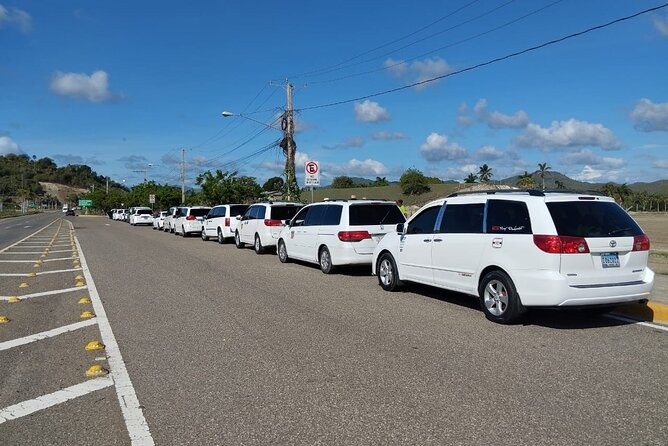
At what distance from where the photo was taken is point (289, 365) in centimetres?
578

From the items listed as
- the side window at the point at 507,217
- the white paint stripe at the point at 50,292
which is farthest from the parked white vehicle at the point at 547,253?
the white paint stripe at the point at 50,292

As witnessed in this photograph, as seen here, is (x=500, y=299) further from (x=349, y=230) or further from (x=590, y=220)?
(x=349, y=230)

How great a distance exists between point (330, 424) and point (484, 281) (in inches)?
170

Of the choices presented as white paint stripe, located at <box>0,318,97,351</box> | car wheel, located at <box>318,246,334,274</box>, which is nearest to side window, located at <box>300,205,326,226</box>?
car wheel, located at <box>318,246,334,274</box>

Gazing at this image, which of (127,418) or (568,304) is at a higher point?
(568,304)

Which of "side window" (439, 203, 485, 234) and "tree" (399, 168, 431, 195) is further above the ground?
"tree" (399, 168, 431, 195)

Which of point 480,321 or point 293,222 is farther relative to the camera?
point 293,222

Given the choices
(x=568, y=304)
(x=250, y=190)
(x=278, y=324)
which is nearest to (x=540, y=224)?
(x=568, y=304)

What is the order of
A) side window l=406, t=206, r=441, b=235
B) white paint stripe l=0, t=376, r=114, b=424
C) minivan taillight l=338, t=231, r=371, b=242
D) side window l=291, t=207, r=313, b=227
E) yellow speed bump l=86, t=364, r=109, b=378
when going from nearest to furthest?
white paint stripe l=0, t=376, r=114, b=424 → yellow speed bump l=86, t=364, r=109, b=378 → side window l=406, t=206, r=441, b=235 → minivan taillight l=338, t=231, r=371, b=242 → side window l=291, t=207, r=313, b=227

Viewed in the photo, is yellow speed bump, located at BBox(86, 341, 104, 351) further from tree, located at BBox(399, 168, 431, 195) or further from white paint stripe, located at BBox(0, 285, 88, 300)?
tree, located at BBox(399, 168, 431, 195)

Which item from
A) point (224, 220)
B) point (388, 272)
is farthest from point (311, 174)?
point (388, 272)

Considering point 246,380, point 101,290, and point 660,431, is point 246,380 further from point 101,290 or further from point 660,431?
point 101,290

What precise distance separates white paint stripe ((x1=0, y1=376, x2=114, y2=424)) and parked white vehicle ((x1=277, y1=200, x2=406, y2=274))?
7878mm

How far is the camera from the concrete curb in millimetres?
7863
